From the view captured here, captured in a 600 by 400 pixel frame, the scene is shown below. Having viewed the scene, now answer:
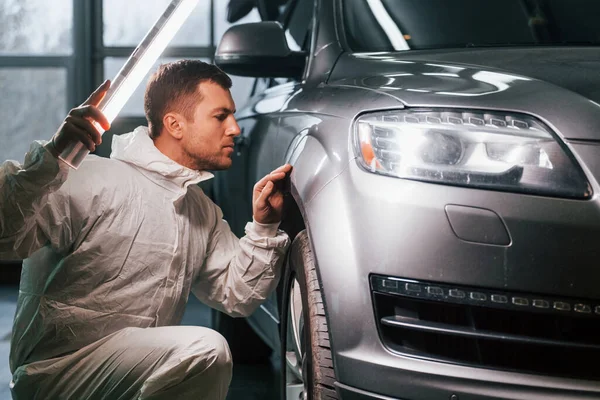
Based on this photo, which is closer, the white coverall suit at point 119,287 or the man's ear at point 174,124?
the white coverall suit at point 119,287

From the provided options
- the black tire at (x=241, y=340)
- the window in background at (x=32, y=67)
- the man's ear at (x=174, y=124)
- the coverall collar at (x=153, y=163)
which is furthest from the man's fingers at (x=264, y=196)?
the window in background at (x=32, y=67)

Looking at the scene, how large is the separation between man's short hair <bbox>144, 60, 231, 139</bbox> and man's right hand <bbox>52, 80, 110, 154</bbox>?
0.58 m

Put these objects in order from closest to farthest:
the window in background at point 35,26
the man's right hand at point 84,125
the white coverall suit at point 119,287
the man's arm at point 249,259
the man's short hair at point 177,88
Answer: the man's right hand at point 84,125 < the white coverall suit at point 119,287 < the man's arm at point 249,259 < the man's short hair at point 177,88 < the window in background at point 35,26

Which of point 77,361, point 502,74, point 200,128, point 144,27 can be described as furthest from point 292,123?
point 144,27

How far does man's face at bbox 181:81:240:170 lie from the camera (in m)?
2.26

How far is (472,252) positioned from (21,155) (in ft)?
22.3

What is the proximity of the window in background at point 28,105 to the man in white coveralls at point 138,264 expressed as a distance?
547 centimetres

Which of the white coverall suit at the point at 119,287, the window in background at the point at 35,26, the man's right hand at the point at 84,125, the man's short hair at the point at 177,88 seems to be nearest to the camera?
the man's right hand at the point at 84,125

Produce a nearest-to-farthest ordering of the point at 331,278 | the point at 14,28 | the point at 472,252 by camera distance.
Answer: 1. the point at 472,252
2. the point at 331,278
3. the point at 14,28

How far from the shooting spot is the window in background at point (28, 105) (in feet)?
24.4

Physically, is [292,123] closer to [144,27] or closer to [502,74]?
[502,74]

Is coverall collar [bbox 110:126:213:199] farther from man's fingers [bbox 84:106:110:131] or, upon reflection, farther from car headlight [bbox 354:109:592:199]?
car headlight [bbox 354:109:592:199]

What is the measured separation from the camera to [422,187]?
1.54 meters

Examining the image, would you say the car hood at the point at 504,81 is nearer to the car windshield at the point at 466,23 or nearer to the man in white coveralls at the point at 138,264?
the car windshield at the point at 466,23
